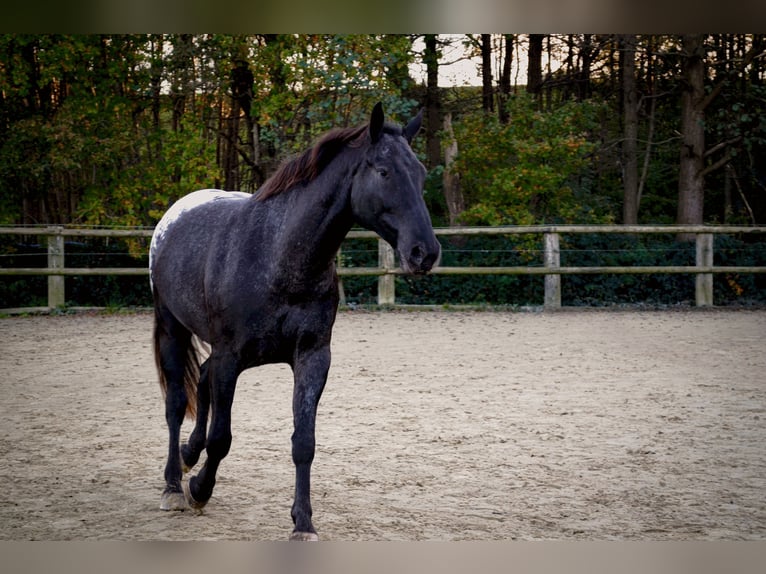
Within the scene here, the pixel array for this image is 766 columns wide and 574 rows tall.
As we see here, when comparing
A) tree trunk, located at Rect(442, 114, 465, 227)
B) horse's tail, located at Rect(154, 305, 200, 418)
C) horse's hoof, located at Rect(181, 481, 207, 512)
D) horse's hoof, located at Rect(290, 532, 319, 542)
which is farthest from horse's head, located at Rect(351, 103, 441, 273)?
tree trunk, located at Rect(442, 114, 465, 227)

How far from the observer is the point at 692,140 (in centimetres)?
1524

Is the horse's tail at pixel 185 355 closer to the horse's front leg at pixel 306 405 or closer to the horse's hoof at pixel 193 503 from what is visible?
the horse's hoof at pixel 193 503

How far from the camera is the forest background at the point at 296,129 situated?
42.4 ft

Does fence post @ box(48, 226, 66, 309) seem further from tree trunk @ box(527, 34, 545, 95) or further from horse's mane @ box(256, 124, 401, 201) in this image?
tree trunk @ box(527, 34, 545, 95)

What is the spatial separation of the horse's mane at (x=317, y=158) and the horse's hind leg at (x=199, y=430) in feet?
3.69

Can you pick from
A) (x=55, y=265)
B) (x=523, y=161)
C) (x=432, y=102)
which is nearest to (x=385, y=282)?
(x=523, y=161)

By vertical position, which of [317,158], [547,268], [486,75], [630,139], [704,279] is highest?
[486,75]

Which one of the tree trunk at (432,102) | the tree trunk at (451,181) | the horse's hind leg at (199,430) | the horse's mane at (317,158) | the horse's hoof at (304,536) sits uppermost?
the tree trunk at (432,102)

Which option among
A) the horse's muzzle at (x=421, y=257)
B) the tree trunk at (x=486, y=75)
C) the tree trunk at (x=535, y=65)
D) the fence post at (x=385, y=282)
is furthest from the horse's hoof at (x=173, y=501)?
the tree trunk at (x=535, y=65)

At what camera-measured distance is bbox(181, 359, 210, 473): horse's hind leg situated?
157 inches

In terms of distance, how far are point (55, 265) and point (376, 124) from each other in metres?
10.3

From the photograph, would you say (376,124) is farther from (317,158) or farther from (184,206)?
(184,206)

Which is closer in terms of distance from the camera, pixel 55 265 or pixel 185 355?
pixel 185 355
